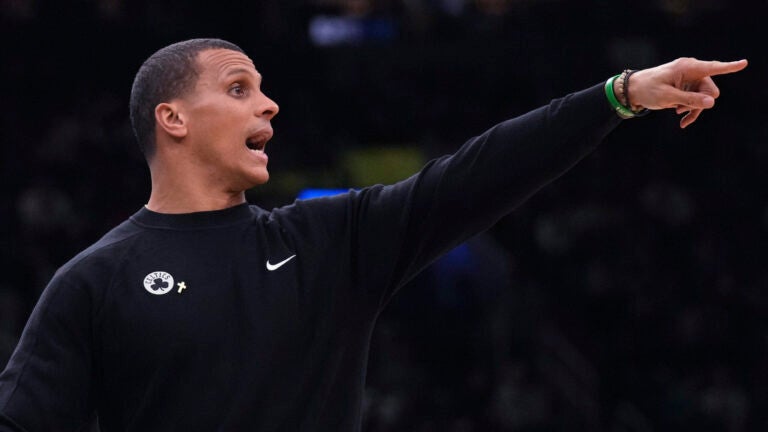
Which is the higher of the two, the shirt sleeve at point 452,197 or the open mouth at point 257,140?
the open mouth at point 257,140

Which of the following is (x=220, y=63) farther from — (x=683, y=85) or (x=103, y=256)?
(x=683, y=85)

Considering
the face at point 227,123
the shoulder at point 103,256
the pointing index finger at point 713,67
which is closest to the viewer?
the pointing index finger at point 713,67

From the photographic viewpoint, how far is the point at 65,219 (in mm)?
9930

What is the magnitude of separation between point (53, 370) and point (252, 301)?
48cm

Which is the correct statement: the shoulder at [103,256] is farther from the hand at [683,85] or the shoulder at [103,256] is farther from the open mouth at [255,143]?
the hand at [683,85]

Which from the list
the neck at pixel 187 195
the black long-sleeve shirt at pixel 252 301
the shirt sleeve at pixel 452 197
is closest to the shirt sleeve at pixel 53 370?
the black long-sleeve shirt at pixel 252 301

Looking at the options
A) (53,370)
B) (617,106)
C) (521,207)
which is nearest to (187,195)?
(53,370)

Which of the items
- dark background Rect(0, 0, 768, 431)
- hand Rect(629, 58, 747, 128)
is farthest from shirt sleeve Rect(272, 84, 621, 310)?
dark background Rect(0, 0, 768, 431)

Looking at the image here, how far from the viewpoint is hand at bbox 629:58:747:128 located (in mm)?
2613

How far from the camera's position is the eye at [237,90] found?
3064mm

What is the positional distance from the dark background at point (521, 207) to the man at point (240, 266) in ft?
21.9

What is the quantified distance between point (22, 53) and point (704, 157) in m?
6.26

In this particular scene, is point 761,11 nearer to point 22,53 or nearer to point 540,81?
point 540,81

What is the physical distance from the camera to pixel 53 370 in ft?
9.17
